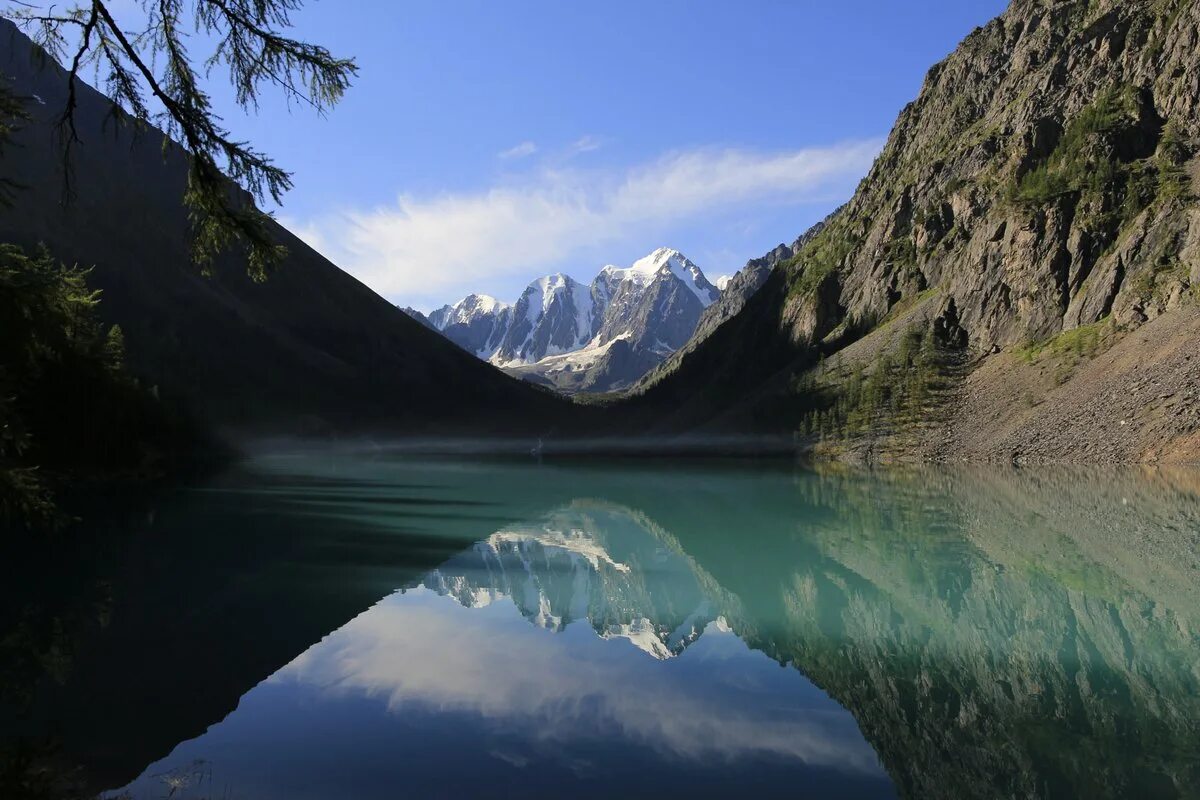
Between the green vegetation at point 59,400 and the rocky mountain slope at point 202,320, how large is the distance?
71.3 m

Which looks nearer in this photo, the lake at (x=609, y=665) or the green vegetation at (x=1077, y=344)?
the lake at (x=609, y=665)

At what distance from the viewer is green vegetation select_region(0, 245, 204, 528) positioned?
8.64 m

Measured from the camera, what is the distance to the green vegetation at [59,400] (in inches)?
340

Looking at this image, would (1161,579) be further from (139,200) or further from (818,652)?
(139,200)

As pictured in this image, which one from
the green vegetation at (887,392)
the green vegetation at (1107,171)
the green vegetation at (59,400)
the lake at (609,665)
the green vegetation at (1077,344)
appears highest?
the green vegetation at (1107,171)

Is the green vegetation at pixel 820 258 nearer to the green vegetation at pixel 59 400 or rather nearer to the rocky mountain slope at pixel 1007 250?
the rocky mountain slope at pixel 1007 250

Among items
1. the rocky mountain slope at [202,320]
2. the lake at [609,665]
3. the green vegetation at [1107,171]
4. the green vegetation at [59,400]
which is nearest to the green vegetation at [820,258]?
the green vegetation at [1107,171]

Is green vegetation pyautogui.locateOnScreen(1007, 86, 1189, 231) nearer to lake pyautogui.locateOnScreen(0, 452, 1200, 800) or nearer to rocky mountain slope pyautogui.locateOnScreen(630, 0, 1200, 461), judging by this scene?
rocky mountain slope pyautogui.locateOnScreen(630, 0, 1200, 461)

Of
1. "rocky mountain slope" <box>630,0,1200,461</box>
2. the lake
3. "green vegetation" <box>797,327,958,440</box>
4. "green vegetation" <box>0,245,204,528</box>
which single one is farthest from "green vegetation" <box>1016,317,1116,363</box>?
"green vegetation" <box>0,245,204,528</box>

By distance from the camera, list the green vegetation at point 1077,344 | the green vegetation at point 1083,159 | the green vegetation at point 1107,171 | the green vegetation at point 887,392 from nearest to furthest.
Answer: the green vegetation at point 1077,344
the green vegetation at point 1107,171
the green vegetation at point 887,392
the green vegetation at point 1083,159

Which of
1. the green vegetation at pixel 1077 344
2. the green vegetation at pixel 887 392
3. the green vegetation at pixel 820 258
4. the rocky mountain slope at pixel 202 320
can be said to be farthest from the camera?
the green vegetation at pixel 820 258

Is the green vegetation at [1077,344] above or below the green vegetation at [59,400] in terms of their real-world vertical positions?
above

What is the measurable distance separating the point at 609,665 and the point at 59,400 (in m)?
38.1

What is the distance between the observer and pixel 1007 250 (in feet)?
337
